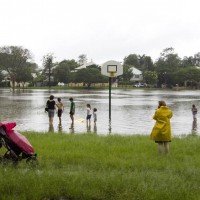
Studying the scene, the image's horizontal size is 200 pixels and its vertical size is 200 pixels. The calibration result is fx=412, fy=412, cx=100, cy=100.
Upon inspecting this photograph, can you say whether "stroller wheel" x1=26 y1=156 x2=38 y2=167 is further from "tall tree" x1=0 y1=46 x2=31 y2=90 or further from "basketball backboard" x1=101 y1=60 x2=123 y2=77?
"tall tree" x1=0 y1=46 x2=31 y2=90

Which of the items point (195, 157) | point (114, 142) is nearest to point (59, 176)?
point (195, 157)

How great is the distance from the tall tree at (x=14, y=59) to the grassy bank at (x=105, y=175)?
361 feet

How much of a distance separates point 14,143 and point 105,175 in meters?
1.71

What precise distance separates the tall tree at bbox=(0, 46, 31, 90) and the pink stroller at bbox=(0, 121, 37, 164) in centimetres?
11246

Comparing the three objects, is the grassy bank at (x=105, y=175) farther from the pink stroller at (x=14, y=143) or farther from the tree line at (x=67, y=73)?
the tree line at (x=67, y=73)

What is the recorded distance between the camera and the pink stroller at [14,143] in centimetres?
726

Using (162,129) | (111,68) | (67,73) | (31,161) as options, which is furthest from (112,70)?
(67,73)

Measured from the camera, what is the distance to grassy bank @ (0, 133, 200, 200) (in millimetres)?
5902

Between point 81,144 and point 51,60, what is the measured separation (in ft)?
416

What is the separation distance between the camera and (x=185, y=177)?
7.22 meters

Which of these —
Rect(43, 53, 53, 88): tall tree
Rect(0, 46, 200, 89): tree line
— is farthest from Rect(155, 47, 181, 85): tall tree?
Rect(43, 53, 53, 88): tall tree

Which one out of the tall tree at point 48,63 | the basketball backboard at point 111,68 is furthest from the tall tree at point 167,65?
the basketball backboard at point 111,68

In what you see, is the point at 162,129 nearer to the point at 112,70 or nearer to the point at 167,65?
the point at 112,70

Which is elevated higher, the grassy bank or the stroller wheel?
the stroller wheel
